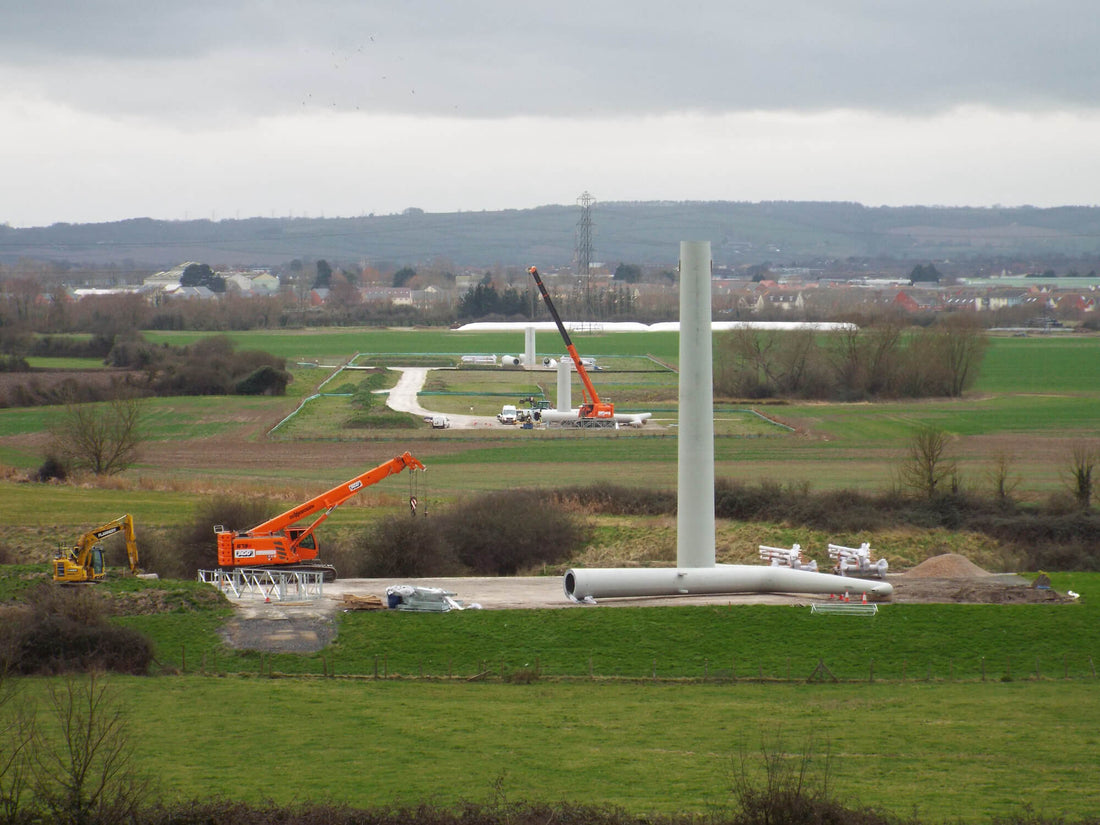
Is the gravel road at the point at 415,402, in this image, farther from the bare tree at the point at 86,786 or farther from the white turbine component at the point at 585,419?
the bare tree at the point at 86,786

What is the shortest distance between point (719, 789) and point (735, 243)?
42492 mm

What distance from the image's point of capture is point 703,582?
130ft

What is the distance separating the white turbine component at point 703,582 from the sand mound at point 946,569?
4805 millimetres

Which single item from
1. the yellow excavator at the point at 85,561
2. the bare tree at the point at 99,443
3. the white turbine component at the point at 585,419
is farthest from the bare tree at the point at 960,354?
the yellow excavator at the point at 85,561

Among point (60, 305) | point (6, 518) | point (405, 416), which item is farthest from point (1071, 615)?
point (60, 305)

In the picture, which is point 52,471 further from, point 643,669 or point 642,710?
point 642,710

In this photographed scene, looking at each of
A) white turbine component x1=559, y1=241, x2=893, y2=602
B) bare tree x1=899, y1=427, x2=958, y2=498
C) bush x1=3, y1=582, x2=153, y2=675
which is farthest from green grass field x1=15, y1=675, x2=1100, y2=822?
bare tree x1=899, y1=427, x2=958, y2=498

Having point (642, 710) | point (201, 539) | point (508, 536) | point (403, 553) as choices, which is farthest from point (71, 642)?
point (508, 536)

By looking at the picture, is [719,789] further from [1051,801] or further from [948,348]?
[948,348]

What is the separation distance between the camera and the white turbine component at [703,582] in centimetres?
3906

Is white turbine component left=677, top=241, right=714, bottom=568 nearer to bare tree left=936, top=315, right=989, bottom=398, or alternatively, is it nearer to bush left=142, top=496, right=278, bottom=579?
bush left=142, top=496, right=278, bottom=579

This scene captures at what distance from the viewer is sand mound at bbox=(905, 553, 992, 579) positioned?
43625mm

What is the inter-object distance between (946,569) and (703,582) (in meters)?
10.4

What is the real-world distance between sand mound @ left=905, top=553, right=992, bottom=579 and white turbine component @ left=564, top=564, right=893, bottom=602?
480 cm
